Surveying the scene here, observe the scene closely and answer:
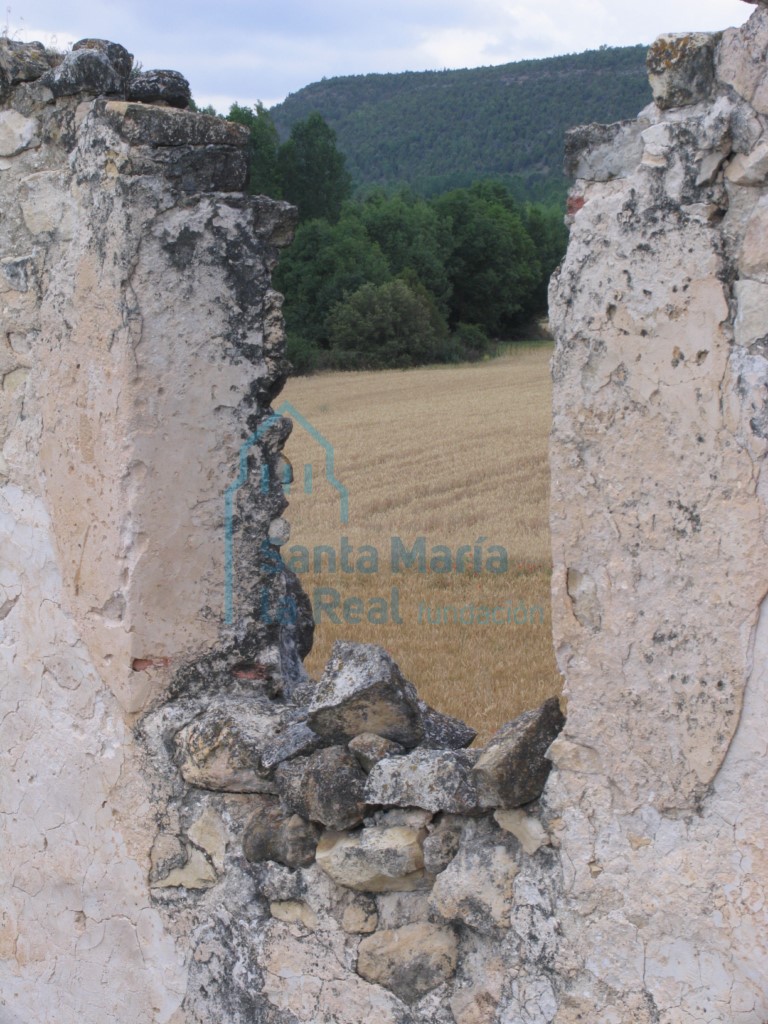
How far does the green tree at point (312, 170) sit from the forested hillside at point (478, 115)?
42.4 meters

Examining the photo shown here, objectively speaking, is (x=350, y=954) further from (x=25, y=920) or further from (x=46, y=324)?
(x=46, y=324)

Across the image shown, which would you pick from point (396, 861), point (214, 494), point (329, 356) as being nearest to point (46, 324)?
point (214, 494)

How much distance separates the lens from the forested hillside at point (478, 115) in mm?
88688

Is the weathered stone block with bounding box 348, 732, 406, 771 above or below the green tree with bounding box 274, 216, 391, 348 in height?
below

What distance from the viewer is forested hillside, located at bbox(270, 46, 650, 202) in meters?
88.7

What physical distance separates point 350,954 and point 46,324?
6.46ft

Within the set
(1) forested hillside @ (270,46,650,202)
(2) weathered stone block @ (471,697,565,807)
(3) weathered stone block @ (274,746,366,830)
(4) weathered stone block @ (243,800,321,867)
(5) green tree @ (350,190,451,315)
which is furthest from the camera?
(1) forested hillside @ (270,46,650,202)

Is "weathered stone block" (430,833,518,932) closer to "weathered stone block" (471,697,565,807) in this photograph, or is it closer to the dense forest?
"weathered stone block" (471,697,565,807)

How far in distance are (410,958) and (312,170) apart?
3922 centimetres

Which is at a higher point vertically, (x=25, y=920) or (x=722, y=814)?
(x=722, y=814)

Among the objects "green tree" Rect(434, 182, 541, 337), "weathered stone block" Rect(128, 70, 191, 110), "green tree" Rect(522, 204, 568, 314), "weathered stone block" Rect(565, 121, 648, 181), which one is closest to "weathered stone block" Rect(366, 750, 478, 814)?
"weathered stone block" Rect(565, 121, 648, 181)

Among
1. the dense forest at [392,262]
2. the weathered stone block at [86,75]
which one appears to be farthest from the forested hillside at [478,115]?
the weathered stone block at [86,75]

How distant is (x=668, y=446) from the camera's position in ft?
7.70

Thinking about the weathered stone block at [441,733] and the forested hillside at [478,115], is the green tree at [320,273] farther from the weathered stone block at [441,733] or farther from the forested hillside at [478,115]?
the forested hillside at [478,115]
